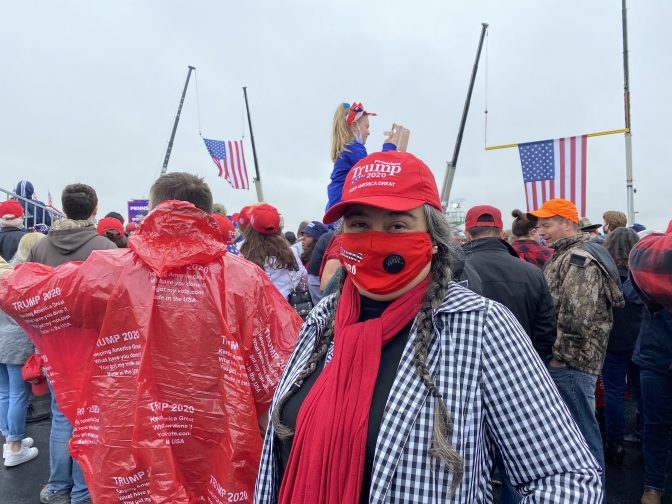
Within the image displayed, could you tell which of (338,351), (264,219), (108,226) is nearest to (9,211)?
(108,226)

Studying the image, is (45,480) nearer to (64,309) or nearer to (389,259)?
(64,309)

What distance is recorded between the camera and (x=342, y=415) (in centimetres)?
140

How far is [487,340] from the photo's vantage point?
137 cm

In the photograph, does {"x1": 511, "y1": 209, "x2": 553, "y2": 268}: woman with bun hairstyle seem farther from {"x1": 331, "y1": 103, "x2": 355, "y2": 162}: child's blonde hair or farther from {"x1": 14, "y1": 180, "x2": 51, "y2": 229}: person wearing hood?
{"x1": 14, "y1": 180, "x2": 51, "y2": 229}: person wearing hood

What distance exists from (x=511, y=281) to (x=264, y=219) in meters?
2.14

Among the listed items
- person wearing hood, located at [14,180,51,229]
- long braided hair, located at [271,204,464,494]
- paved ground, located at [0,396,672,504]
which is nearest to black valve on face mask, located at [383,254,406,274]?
long braided hair, located at [271,204,464,494]

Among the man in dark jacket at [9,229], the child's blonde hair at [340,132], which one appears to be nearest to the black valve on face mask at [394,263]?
the child's blonde hair at [340,132]

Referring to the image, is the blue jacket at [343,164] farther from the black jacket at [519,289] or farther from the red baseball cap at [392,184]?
the red baseball cap at [392,184]

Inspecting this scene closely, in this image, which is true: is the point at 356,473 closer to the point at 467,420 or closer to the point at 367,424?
the point at 367,424

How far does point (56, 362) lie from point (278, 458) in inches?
58.3

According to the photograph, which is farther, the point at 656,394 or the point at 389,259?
the point at 656,394

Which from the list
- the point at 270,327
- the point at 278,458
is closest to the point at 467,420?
the point at 278,458

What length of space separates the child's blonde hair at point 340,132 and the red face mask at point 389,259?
180 cm

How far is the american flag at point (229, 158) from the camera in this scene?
16.8m
